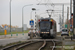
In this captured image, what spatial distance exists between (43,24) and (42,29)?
866 millimetres

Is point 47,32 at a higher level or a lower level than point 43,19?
lower

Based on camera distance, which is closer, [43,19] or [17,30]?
[43,19]

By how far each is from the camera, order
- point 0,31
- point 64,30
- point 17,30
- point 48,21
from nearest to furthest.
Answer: point 48,21 < point 64,30 < point 0,31 < point 17,30

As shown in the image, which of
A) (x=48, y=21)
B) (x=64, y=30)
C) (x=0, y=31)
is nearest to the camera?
(x=48, y=21)

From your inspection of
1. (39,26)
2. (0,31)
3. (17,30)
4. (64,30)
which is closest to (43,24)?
(39,26)

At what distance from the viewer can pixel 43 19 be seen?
34562 millimetres

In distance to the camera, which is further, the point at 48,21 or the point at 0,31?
the point at 0,31

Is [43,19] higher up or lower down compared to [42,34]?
higher up

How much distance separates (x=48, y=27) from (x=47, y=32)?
101 centimetres

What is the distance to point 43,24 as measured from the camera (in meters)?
34.4

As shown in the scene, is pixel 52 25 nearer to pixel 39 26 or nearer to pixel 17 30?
pixel 39 26

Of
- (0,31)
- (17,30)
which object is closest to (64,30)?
(0,31)

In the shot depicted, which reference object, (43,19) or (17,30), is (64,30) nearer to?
→ (43,19)

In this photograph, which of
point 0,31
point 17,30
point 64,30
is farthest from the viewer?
point 17,30
